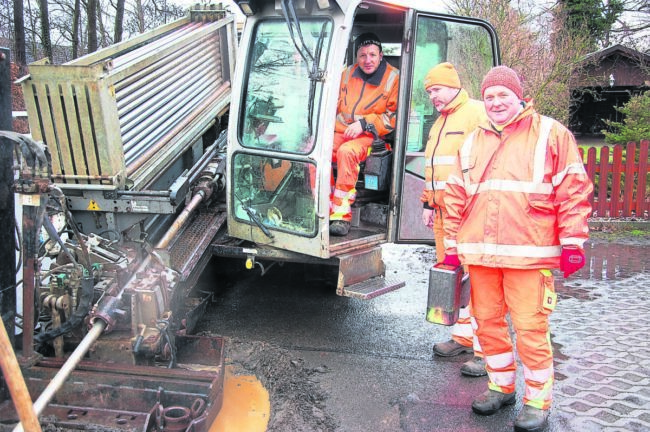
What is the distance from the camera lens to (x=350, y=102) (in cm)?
489

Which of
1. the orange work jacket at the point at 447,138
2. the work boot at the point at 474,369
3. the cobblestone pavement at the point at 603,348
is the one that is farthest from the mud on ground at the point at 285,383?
the orange work jacket at the point at 447,138

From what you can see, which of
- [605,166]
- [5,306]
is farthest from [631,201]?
[5,306]

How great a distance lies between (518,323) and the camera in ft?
10.4

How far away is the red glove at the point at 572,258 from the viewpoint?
2.95 metres

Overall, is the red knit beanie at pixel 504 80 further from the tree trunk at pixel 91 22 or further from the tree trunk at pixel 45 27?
the tree trunk at pixel 45 27

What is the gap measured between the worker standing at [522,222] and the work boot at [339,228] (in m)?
1.28

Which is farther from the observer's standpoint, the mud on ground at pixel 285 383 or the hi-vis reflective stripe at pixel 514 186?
the mud on ground at pixel 285 383

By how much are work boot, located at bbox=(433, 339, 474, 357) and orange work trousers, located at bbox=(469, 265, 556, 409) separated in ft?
2.60

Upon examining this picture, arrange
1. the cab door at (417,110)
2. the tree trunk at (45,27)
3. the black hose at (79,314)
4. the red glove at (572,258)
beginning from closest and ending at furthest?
the red glove at (572,258) < the black hose at (79,314) < the cab door at (417,110) < the tree trunk at (45,27)

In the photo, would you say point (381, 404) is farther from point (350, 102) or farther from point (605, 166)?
point (605, 166)

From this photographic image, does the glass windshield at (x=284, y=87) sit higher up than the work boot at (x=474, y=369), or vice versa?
the glass windshield at (x=284, y=87)

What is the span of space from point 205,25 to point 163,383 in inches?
155

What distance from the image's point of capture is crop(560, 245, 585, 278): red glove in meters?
2.95

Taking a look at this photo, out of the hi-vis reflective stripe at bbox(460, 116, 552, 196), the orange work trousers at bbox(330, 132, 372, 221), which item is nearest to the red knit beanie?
the hi-vis reflective stripe at bbox(460, 116, 552, 196)
